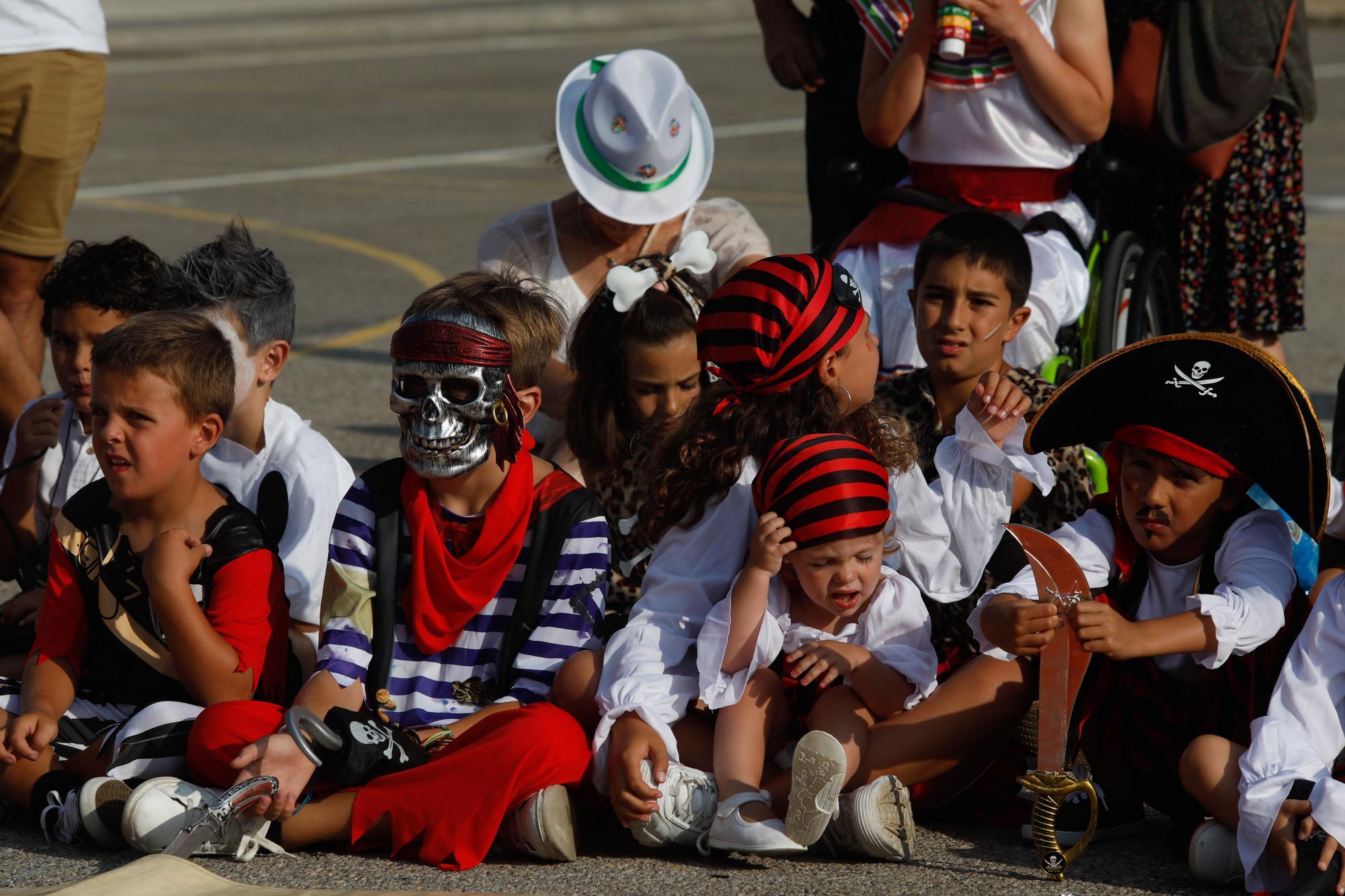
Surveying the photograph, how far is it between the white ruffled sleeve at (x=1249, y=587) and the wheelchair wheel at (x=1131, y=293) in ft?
4.74

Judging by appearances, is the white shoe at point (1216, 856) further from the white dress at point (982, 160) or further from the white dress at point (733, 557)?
the white dress at point (982, 160)

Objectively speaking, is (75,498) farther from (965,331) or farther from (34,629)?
(965,331)

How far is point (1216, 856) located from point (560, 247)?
8.60ft

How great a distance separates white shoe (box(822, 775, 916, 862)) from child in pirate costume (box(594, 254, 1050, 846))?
324 millimetres

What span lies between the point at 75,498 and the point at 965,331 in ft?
6.63

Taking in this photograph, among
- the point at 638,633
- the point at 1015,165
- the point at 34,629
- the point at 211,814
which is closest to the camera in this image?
the point at 211,814

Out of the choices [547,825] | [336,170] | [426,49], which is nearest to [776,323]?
[547,825]

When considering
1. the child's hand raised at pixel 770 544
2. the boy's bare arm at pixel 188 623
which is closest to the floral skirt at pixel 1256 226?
the child's hand raised at pixel 770 544

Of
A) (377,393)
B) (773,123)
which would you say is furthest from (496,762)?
(773,123)

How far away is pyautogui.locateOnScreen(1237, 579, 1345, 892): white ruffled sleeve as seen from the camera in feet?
9.64

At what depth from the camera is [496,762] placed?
3.20 metres

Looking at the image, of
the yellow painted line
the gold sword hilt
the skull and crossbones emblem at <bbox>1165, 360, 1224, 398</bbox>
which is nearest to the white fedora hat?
the skull and crossbones emblem at <bbox>1165, 360, 1224, 398</bbox>

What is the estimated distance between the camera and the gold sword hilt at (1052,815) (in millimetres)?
3020

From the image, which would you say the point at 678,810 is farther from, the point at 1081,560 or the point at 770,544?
the point at 1081,560
